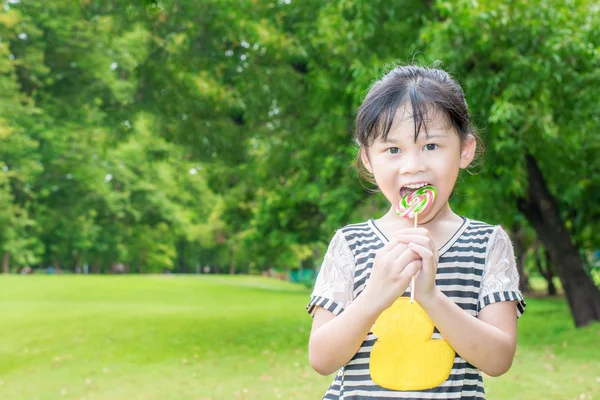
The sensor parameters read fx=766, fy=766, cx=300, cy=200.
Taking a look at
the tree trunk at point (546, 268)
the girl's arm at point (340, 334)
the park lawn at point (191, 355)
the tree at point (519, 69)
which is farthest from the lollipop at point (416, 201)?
the tree trunk at point (546, 268)

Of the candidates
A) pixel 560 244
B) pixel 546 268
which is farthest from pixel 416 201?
pixel 546 268

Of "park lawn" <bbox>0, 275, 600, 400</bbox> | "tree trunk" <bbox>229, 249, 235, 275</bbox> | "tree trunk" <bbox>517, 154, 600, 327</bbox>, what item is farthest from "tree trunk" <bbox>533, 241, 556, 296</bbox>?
"tree trunk" <bbox>229, 249, 235, 275</bbox>

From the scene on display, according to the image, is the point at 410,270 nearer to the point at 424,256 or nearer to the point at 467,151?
the point at 424,256

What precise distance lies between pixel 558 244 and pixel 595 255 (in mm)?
9790

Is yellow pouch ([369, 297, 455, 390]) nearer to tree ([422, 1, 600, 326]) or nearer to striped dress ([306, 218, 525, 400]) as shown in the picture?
striped dress ([306, 218, 525, 400])

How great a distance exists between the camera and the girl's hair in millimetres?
1917

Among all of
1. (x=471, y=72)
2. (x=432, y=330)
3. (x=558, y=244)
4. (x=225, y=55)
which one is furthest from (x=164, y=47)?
(x=432, y=330)

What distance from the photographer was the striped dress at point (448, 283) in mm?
1858

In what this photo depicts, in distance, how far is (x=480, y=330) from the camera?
1.78m

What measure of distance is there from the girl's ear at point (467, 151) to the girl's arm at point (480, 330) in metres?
0.39

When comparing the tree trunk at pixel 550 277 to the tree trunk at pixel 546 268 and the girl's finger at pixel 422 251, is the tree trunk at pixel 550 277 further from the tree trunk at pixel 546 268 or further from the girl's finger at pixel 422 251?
the girl's finger at pixel 422 251

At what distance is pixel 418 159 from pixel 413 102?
0.15m

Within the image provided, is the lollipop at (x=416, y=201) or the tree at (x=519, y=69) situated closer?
the lollipop at (x=416, y=201)

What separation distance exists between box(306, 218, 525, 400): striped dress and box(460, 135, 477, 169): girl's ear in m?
0.17
